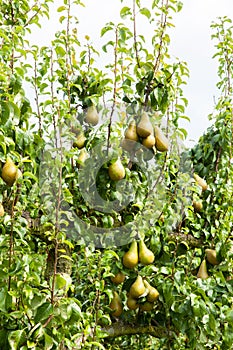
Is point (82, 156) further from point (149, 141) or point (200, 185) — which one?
point (200, 185)

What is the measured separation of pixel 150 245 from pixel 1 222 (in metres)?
0.96

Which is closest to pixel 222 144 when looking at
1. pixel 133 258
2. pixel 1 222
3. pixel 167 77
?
pixel 167 77

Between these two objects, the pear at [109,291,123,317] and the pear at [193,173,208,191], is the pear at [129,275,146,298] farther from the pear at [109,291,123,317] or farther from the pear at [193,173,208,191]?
the pear at [193,173,208,191]

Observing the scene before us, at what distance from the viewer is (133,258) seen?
2.62m

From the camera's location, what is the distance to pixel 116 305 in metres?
2.79

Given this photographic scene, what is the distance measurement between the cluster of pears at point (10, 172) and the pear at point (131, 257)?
0.86 m

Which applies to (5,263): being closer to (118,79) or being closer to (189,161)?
(118,79)

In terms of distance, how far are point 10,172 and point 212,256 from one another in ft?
4.92

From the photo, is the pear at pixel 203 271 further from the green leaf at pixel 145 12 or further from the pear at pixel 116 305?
the green leaf at pixel 145 12

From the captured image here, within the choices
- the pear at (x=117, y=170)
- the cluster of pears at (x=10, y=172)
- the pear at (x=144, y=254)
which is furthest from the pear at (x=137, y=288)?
the cluster of pears at (x=10, y=172)

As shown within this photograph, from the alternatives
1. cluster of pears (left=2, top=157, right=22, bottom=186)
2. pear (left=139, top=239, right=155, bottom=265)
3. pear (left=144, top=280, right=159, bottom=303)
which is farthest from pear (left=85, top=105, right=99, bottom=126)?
pear (left=144, top=280, right=159, bottom=303)

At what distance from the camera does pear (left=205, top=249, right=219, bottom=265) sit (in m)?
3.02

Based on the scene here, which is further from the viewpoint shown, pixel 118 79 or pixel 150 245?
pixel 150 245

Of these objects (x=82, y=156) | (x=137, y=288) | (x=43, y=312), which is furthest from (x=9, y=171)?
(x=137, y=288)
